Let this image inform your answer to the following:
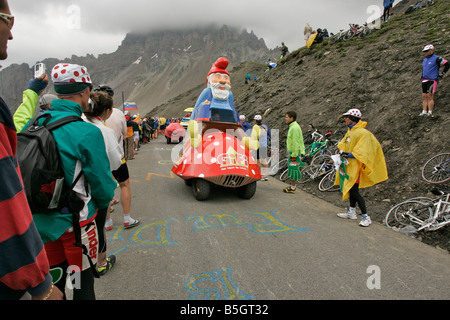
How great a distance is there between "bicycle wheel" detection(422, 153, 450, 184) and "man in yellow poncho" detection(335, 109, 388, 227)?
53.8 inches

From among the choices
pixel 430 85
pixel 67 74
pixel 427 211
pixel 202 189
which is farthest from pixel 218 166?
pixel 430 85

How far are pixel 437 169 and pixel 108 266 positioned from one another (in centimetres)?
610

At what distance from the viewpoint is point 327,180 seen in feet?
22.7

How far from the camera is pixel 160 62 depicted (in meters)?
124

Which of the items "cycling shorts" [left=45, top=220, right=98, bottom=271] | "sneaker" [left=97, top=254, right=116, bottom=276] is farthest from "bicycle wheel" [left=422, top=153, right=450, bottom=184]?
"cycling shorts" [left=45, top=220, right=98, bottom=271]

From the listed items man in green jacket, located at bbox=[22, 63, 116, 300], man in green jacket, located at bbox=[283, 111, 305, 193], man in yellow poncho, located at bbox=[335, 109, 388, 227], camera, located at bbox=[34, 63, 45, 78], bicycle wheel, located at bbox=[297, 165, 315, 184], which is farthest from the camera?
bicycle wheel, located at bbox=[297, 165, 315, 184]

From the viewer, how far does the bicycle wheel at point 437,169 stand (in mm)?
4984

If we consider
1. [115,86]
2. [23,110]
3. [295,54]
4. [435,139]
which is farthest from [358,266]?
[115,86]

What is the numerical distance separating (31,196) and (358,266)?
11.1 feet

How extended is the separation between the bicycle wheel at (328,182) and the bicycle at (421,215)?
2.05 m

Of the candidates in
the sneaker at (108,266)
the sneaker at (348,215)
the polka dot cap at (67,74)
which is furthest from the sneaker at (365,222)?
the polka dot cap at (67,74)

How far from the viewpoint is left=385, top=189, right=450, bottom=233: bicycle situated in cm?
403

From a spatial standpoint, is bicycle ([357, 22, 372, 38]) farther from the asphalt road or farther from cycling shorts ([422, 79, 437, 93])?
the asphalt road

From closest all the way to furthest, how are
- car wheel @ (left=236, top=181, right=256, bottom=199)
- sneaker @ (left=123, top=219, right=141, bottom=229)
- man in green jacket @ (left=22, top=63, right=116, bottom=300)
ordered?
man in green jacket @ (left=22, top=63, right=116, bottom=300) < sneaker @ (left=123, top=219, right=141, bottom=229) < car wheel @ (left=236, top=181, right=256, bottom=199)
